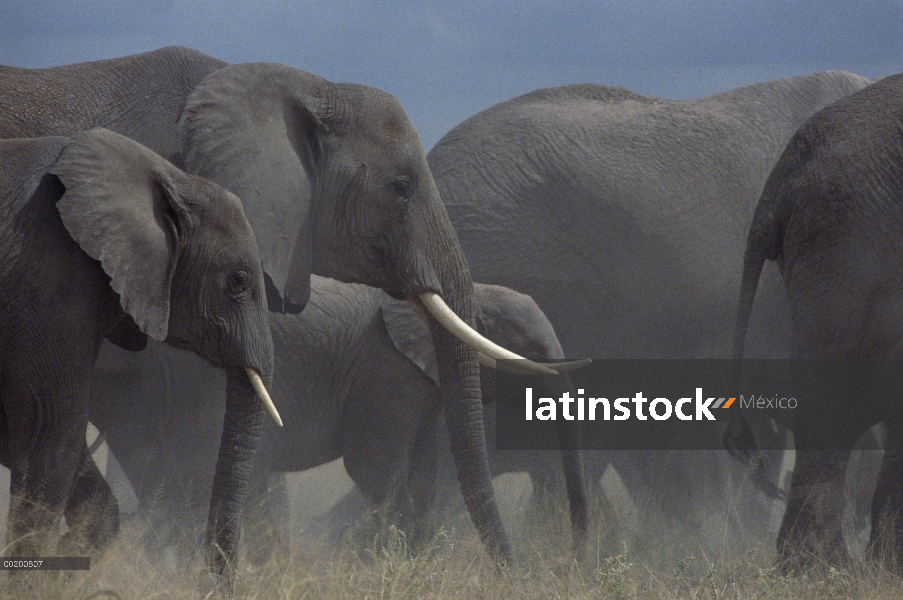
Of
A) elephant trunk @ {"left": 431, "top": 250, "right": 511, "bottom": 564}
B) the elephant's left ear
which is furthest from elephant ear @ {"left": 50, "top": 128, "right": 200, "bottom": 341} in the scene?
the elephant's left ear

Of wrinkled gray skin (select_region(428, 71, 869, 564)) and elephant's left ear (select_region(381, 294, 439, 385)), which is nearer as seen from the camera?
elephant's left ear (select_region(381, 294, 439, 385))

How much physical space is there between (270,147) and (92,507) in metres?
1.25

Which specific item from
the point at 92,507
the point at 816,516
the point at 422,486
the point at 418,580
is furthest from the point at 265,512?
the point at 816,516

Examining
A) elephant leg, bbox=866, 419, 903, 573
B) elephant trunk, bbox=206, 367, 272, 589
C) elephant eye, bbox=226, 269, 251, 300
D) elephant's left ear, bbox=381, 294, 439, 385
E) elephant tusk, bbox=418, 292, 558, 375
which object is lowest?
elephant leg, bbox=866, 419, 903, 573

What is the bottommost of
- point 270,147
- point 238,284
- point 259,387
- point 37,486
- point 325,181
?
point 37,486

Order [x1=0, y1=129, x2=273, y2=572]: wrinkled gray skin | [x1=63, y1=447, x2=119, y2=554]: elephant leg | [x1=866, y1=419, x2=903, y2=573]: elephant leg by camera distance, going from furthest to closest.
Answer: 1. [x1=866, y1=419, x2=903, y2=573]: elephant leg
2. [x1=63, y1=447, x2=119, y2=554]: elephant leg
3. [x1=0, y1=129, x2=273, y2=572]: wrinkled gray skin

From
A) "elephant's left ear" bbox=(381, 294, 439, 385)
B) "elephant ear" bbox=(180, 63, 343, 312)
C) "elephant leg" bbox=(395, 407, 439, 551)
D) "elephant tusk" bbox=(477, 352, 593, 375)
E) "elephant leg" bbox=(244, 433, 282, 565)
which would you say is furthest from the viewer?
"elephant's left ear" bbox=(381, 294, 439, 385)

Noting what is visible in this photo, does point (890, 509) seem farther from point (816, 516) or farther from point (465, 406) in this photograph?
point (465, 406)

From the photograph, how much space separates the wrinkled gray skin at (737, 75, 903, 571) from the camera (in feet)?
14.5

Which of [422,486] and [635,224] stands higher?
[635,224]

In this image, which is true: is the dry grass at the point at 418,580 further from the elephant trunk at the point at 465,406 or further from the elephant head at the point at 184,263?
the elephant head at the point at 184,263

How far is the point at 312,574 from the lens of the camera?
4289mm

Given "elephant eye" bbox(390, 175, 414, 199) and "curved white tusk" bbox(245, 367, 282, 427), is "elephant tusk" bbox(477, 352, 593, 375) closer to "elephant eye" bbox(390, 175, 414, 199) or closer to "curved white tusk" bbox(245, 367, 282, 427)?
"elephant eye" bbox(390, 175, 414, 199)

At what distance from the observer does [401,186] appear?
4.51 metres
